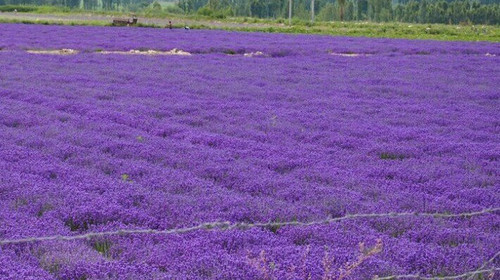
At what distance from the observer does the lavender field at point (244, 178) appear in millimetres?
6121

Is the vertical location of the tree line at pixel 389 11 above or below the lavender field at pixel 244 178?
above

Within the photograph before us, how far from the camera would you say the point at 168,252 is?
6254 millimetres

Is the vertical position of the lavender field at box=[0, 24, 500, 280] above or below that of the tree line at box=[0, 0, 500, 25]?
below

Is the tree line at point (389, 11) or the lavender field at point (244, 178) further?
the tree line at point (389, 11)

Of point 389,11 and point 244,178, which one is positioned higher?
point 389,11

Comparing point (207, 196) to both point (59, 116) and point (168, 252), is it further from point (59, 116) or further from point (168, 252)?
point (59, 116)

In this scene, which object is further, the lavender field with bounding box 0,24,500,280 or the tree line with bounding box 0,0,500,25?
the tree line with bounding box 0,0,500,25

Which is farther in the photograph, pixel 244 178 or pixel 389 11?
pixel 389 11

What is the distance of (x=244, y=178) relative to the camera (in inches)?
362

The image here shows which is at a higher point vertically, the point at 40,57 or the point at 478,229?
the point at 40,57

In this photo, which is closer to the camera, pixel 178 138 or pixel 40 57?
pixel 178 138

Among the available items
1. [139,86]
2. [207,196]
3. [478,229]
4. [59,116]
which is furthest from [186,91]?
[478,229]

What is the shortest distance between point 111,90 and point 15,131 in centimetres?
626

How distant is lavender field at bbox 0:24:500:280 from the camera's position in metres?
6.12
